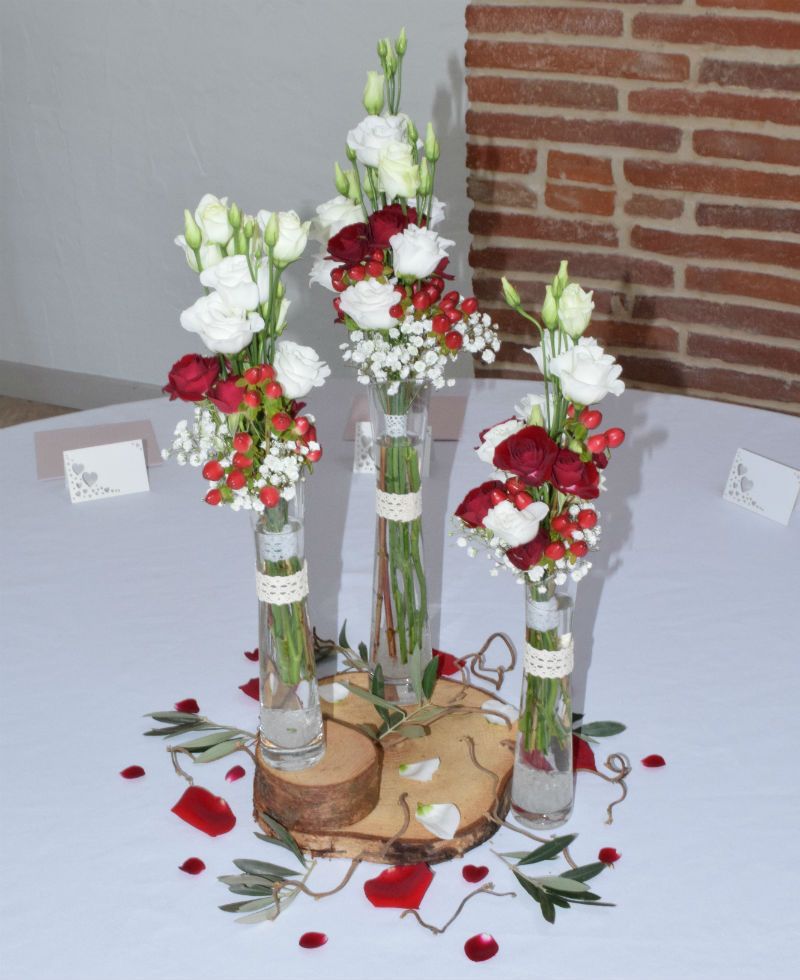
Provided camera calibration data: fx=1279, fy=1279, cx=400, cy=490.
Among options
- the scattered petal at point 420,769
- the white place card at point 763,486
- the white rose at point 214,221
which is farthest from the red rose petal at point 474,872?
the white place card at point 763,486

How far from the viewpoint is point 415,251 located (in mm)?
1069

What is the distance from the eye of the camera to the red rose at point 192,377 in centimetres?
94

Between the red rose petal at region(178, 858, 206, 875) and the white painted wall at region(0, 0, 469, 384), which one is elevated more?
the white painted wall at region(0, 0, 469, 384)

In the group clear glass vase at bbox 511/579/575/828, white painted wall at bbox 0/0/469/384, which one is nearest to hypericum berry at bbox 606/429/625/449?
clear glass vase at bbox 511/579/575/828

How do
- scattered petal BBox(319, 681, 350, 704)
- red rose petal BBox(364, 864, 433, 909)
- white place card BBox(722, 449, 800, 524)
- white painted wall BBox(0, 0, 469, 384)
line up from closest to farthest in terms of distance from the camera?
red rose petal BBox(364, 864, 433, 909), scattered petal BBox(319, 681, 350, 704), white place card BBox(722, 449, 800, 524), white painted wall BBox(0, 0, 469, 384)

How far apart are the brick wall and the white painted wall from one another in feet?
1.05

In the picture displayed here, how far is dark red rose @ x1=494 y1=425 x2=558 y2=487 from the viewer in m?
0.91

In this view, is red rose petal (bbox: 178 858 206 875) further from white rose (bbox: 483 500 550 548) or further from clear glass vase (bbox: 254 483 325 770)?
white rose (bbox: 483 500 550 548)

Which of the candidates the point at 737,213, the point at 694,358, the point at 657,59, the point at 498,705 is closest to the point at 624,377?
the point at 694,358

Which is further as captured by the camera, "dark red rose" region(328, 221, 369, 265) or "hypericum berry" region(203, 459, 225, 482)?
"dark red rose" region(328, 221, 369, 265)

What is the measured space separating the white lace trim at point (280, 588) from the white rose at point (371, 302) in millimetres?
219

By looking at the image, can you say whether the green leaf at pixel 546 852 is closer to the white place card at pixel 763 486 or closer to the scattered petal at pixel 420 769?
the scattered petal at pixel 420 769

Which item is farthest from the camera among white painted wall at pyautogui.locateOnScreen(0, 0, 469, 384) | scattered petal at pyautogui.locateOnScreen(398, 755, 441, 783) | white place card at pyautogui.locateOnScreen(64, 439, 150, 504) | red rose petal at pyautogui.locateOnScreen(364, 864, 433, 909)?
white painted wall at pyautogui.locateOnScreen(0, 0, 469, 384)

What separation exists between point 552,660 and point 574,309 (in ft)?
0.96
